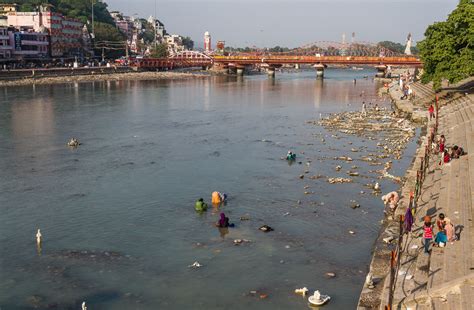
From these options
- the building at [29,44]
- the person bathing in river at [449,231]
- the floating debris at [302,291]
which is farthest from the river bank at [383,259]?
the building at [29,44]

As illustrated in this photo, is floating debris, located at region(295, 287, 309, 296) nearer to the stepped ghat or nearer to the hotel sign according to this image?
the stepped ghat

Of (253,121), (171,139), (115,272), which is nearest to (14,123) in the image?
(171,139)

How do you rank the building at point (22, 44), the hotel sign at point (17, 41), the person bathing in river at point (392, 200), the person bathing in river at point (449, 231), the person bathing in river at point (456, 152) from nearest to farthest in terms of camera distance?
the person bathing in river at point (449, 231) < the person bathing in river at point (392, 200) < the person bathing in river at point (456, 152) < the building at point (22, 44) < the hotel sign at point (17, 41)

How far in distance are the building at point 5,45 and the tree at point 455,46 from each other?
82845 mm

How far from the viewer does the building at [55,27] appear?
119812 mm

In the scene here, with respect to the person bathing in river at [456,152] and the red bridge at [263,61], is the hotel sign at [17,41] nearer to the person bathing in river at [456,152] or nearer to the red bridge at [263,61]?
the red bridge at [263,61]

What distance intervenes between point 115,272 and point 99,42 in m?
139

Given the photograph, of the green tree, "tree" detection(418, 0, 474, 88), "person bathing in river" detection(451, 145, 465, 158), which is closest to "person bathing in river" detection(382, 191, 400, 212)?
"person bathing in river" detection(451, 145, 465, 158)

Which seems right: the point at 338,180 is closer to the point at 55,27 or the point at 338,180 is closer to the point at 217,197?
the point at 217,197

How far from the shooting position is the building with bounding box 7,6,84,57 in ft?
393

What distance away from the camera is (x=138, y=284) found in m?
17.6

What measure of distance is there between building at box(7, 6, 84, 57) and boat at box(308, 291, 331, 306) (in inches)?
4520

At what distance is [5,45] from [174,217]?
3679 inches

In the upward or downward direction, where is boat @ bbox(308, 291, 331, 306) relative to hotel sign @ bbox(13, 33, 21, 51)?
downward
